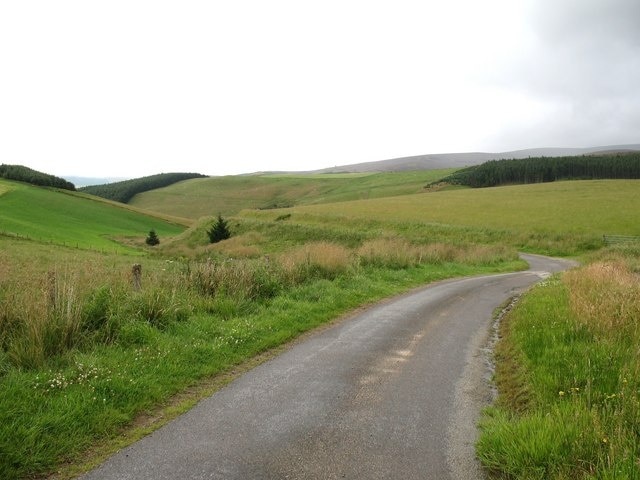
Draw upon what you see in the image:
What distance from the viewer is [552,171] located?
Result: 118m

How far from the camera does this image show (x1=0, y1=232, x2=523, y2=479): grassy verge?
526 cm

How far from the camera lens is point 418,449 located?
5035mm

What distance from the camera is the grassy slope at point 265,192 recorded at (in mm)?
135000

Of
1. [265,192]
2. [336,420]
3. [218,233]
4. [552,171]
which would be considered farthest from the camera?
[265,192]

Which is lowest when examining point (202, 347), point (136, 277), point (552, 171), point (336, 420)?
point (336, 420)

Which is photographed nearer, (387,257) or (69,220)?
(387,257)

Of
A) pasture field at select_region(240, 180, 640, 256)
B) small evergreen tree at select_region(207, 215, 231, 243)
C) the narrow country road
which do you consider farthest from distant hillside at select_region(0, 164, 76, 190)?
the narrow country road

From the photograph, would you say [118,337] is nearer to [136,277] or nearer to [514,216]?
[136,277]

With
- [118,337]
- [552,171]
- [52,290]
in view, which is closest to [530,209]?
[118,337]

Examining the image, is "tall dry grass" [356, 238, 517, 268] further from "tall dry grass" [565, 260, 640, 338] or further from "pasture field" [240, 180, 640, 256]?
"tall dry grass" [565, 260, 640, 338]

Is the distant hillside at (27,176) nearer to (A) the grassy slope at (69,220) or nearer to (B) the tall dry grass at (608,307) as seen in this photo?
(A) the grassy slope at (69,220)

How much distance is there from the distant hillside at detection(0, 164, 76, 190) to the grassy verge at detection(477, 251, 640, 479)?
115 metres

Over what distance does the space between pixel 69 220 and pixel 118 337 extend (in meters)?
69.7

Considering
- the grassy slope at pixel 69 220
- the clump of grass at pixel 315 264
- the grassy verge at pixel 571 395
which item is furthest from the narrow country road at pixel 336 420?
the grassy slope at pixel 69 220
